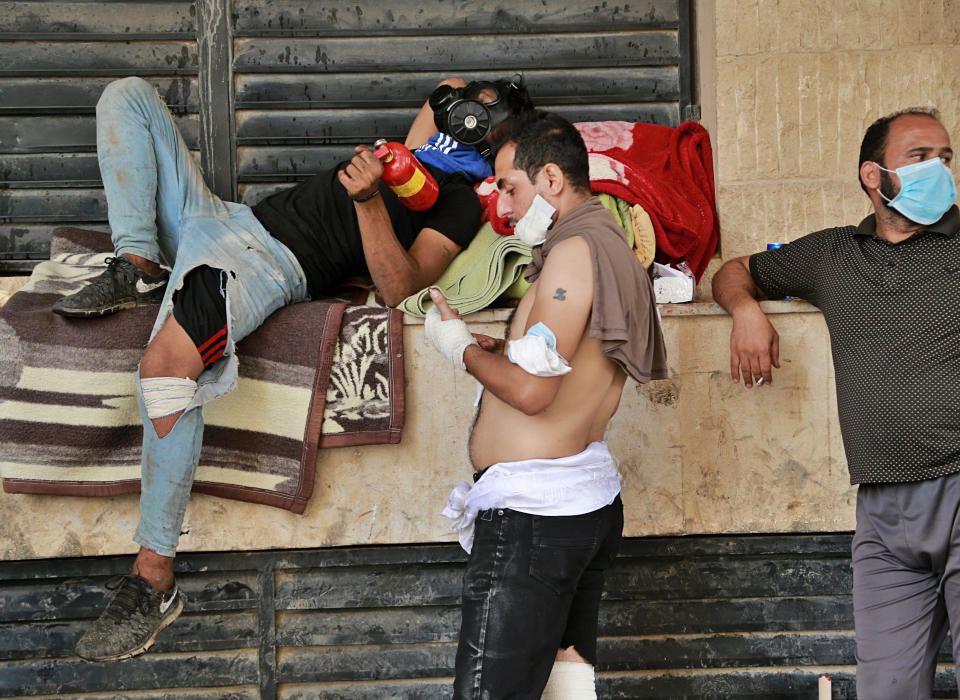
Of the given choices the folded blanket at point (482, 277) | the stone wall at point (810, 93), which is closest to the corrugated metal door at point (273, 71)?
the stone wall at point (810, 93)

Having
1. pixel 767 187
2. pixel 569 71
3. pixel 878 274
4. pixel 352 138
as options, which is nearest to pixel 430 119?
pixel 352 138

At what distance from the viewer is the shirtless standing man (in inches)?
91.1

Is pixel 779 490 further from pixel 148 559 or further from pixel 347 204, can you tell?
pixel 148 559

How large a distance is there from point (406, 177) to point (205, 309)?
804 mm

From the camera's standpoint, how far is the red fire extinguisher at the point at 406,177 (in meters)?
3.23

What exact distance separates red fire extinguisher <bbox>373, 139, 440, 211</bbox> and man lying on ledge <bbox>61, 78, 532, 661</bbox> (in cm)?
7

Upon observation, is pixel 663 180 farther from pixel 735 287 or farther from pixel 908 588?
pixel 908 588

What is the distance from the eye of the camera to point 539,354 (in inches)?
88.7

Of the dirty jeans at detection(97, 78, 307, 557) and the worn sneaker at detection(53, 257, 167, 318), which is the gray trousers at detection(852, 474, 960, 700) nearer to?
the dirty jeans at detection(97, 78, 307, 557)

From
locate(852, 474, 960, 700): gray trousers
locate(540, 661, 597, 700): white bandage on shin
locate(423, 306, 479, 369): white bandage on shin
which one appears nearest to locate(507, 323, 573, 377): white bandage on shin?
locate(423, 306, 479, 369): white bandage on shin

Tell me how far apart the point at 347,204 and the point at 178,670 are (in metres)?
1.79

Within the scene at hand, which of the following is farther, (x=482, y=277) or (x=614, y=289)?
(x=482, y=277)

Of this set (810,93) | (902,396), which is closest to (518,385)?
(902,396)

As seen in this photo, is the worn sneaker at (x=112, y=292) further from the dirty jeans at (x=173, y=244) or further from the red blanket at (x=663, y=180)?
the red blanket at (x=663, y=180)
